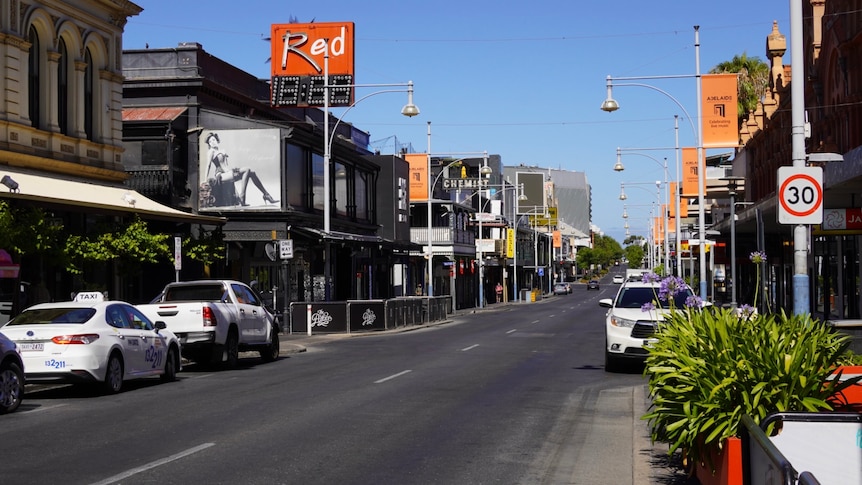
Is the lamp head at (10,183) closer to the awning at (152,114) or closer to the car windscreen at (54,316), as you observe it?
the car windscreen at (54,316)

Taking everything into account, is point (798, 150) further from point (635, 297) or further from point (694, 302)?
point (635, 297)

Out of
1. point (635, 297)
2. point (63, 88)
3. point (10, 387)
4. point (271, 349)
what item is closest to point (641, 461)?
point (10, 387)

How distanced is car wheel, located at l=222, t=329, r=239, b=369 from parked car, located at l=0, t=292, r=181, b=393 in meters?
3.42

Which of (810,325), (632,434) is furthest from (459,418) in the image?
(810,325)

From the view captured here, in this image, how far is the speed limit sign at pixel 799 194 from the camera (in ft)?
42.0

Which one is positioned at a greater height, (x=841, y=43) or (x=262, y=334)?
(x=841, y=43)

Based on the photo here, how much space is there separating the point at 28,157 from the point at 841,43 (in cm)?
2194

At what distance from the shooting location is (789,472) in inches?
173

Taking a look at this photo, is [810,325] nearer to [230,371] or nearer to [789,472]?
[789,472]

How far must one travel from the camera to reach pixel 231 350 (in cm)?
2241

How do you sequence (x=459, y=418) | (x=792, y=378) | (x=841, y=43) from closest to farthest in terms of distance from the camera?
1. (x=792, y=378)
2. (x=459, y=418)
3. (x=841, y=43)

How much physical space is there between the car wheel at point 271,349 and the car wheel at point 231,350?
5.79ft

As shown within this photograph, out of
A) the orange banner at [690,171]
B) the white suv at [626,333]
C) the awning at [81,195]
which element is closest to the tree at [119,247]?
the awning at [81,195]

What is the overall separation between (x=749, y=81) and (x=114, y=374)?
5045 centimetres
